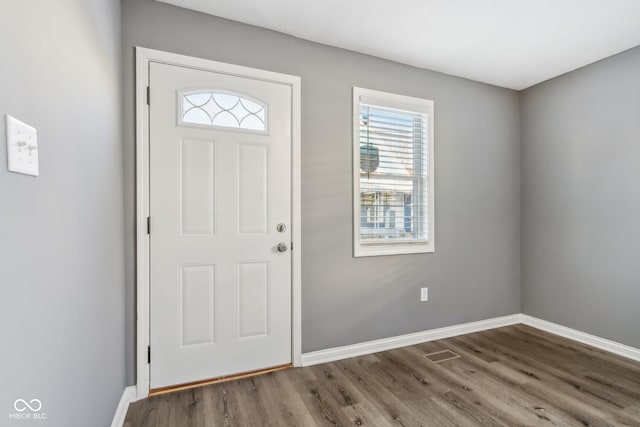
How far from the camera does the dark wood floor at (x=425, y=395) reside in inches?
72.9

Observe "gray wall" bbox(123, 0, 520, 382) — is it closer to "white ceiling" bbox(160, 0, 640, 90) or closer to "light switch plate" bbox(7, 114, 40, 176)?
"white ceiling" bbox(160, 0, 640, 90)

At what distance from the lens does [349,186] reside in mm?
2672

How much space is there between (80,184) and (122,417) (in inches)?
56.1

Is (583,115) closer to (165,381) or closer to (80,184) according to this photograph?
(80,184)

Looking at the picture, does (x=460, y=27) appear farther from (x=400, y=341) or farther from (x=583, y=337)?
(x=583, y=337)

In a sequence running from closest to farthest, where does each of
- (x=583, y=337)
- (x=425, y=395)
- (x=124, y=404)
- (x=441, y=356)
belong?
(x=124, y=404)
(x=425, y=395)
(x=441, y=356)
(x=583, y=337)

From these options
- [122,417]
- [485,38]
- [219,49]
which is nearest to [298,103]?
[219,49]

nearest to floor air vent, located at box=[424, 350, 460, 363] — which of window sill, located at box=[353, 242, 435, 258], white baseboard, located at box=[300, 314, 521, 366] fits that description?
white baseboard, located at box=[300, 314, 521, 366]

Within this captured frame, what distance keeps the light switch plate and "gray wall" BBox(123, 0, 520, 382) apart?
1.24 metres

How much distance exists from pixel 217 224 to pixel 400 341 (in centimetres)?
190

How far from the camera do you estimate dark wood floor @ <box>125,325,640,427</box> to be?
1.85m

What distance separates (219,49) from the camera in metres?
2.24

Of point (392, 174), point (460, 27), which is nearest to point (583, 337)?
point (392, 174)

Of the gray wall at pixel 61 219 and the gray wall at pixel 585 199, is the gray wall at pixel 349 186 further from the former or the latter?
the gray wall at pixel 61 219
